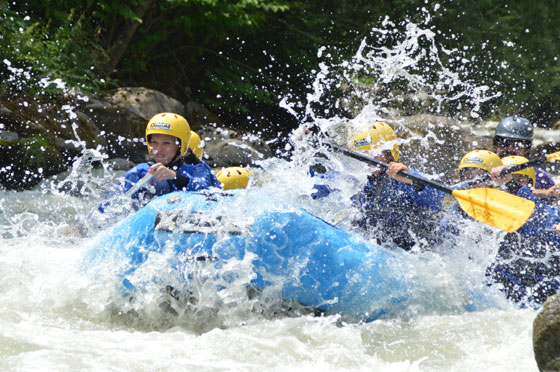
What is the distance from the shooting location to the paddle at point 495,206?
405cm

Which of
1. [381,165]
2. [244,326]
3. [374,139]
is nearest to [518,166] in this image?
[381,165]

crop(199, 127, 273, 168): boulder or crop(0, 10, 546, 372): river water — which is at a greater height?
crop(0, 10, 546, 372): river water

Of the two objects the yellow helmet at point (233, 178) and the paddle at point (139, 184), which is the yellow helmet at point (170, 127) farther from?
the yellow helmet at point (233, 178)

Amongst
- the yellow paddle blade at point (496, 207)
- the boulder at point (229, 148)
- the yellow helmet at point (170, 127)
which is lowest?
the boulder at point (229, 148)

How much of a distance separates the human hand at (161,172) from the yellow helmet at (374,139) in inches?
61.6

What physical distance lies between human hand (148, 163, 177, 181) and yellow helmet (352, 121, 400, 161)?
1.56 meters

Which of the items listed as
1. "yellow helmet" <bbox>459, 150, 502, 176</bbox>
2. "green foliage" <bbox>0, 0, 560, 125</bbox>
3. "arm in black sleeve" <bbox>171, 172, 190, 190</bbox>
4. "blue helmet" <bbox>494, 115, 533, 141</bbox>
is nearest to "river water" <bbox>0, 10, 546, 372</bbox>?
"arm in black sleeve" <bbox>171, 172, 190, 190</bbox>

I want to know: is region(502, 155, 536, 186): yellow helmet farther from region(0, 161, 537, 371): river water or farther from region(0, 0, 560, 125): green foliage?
region(0, 0, 560, 125): green foliage

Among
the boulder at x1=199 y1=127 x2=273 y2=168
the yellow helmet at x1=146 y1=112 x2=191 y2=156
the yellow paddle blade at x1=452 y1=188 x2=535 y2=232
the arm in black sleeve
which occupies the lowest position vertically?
the boulder at x1=199 y1=127 x2=273 y2=168

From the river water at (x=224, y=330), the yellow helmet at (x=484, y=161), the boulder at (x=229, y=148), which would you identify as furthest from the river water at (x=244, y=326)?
the boulder at (x=229, y=148)

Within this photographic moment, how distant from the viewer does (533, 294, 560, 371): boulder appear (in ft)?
7.44

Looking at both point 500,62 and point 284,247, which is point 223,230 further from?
point 500,62

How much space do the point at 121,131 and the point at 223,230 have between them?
5.78m

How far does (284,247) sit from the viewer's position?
3.79 meters
